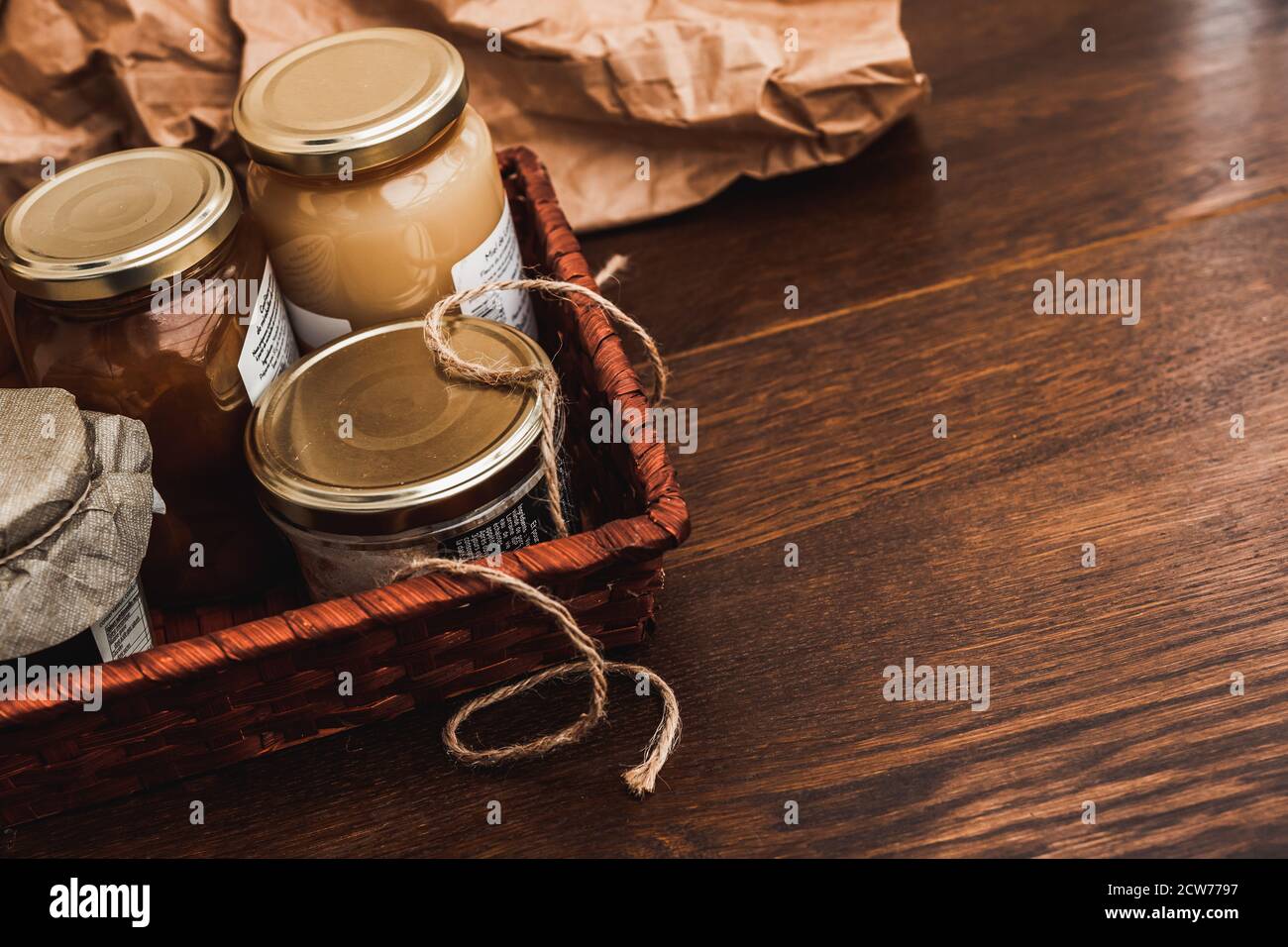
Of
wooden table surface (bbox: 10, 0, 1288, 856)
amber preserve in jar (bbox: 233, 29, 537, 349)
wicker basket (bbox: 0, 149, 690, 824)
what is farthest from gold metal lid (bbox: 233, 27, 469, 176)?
wooden table surface (bbox: 10, 0, 1288, 856)

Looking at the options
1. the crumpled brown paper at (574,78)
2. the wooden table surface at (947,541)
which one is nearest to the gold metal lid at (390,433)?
the wooden table surface at (947,541)

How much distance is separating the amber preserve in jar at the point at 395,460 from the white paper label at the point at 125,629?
3.0 inches

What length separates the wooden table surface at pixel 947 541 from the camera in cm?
54

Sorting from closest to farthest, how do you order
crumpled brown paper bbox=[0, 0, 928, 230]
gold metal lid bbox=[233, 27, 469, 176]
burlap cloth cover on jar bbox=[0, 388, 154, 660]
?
burlap cloth cover on jar bbox=[0, 388, 154, 660], gold metal lid bbox=[233, 27, 469, 176], crumpled brown paper bbox=[0, 0, 928, 230]

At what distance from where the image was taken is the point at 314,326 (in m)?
0.66

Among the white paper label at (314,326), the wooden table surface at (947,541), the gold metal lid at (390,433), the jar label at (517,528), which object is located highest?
the gold metal lid at (390,433)

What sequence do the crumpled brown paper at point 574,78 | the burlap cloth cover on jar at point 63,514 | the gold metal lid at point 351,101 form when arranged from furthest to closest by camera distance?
1. the crumpled brown paper at point 574,78
2. the gold metal lid at point 351,101
3. the burlap cloth cover on jar at point 63,514

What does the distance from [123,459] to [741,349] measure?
40 centimetres

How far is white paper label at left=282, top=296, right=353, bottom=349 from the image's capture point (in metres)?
0.65

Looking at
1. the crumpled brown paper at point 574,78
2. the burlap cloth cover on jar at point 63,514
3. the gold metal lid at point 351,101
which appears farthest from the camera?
the crumpled brown paper at point 574,78

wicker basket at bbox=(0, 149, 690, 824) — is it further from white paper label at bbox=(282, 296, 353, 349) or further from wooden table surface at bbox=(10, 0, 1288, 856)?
white paper label at bbox=(282, 296, 353, 349)

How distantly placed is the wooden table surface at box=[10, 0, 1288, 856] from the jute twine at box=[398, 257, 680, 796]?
1 centimetres

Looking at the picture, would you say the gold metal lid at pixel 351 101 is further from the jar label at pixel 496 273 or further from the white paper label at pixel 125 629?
the white paper label at pixel 125 629

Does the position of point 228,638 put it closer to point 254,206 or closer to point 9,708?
point 9,708
